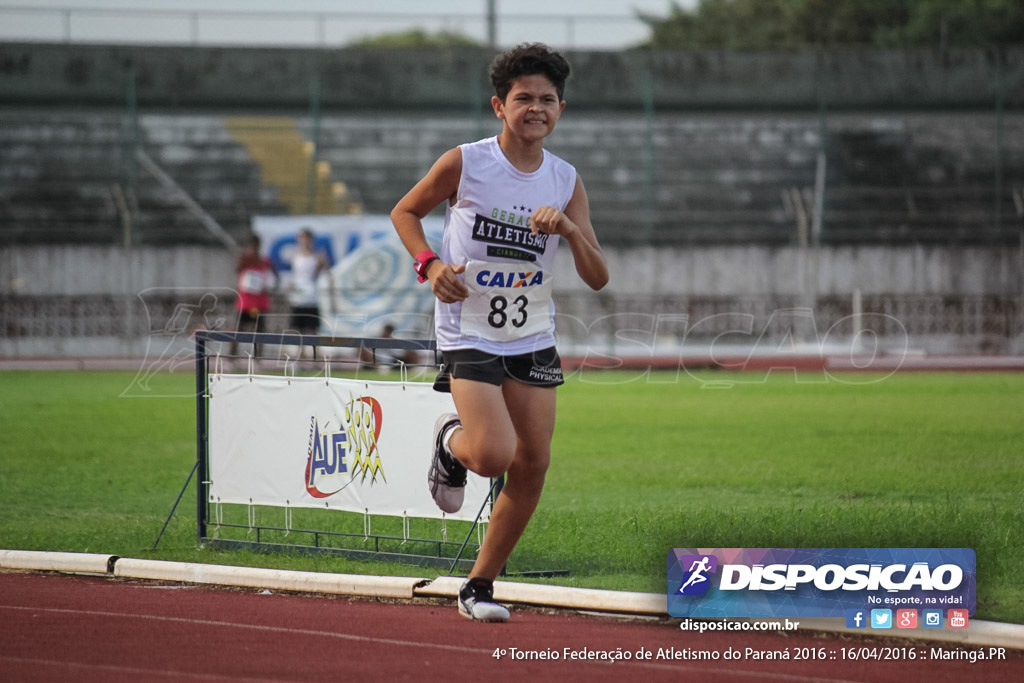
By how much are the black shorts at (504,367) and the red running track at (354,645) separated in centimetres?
107

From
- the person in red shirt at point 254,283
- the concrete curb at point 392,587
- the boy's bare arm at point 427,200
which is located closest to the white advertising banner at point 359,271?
the person in red shirt at point 254,283

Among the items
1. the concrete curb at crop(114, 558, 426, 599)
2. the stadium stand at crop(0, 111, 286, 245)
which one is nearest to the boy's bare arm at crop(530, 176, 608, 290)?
the concrete curb at crop(114, 558, 426, 599)

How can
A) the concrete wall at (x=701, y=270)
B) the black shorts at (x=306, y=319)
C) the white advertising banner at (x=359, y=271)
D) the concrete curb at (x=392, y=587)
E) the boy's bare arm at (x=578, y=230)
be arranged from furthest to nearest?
the concrete wall at (x=701, y=270), the white advertising banner at (x=359, y=271), the black shorts at (x=306, y=319), the boy's bare arm at (x=578, y=230), the concrete curb at (x=392, y=587)

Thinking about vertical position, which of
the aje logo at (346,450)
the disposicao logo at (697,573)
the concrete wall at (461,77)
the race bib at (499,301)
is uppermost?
the concrete wall at (461,77)

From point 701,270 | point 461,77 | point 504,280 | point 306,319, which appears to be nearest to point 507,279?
point 504,280

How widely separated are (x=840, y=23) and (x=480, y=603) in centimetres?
5254

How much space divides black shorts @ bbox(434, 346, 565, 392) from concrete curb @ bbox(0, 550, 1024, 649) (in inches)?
40.2

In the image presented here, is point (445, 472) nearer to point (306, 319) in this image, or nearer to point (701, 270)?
point (306, 319)

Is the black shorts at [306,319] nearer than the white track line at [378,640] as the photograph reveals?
No

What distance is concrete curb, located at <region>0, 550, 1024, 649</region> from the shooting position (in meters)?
5.75

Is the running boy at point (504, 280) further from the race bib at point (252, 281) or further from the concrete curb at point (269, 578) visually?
the race bib at point (252, 281)

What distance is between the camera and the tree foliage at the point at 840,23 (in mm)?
46062

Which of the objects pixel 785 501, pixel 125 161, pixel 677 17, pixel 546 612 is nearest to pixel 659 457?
pixel 785 501

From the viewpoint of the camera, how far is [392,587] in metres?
6.81
